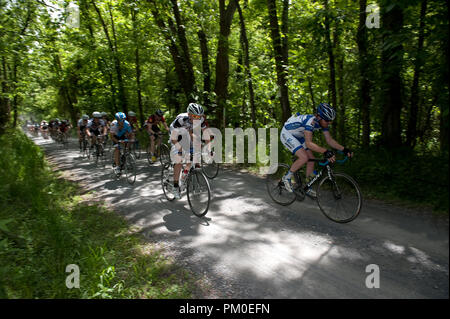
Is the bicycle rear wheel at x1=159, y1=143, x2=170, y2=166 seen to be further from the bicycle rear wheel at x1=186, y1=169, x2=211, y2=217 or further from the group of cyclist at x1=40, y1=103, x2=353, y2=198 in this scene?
the bicycle rear wheel at x1=186, y1=169, x2=211, y2=217

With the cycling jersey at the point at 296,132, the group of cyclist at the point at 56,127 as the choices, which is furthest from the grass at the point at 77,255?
the group of cyclist at the point at 56,127

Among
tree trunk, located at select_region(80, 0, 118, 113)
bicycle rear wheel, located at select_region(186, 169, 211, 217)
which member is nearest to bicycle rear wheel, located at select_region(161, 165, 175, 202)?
bicycle rear wheel, located at select_region(186, 169, 211, 217)

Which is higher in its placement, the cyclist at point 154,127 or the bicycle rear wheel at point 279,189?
the cyclist at point 154,127

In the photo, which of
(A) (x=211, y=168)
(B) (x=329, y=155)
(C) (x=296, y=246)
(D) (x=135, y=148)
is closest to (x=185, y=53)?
(D) (x=135, y=148)

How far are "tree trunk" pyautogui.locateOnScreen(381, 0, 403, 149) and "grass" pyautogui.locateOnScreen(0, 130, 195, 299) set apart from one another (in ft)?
17.3

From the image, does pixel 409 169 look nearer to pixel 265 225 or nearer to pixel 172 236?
pixel 265 225

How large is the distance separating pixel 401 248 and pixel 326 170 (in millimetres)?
1798

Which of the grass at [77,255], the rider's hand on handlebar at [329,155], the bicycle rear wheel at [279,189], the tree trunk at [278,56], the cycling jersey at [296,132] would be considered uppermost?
the tree trunk at [278,56]

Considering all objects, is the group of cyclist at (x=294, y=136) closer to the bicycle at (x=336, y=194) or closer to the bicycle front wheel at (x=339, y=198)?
the bicycle at (x=336, y=194)

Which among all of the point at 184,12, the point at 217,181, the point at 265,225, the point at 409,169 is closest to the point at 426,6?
the point at 409,169

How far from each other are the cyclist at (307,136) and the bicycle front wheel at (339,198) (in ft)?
1.05

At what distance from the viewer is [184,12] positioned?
42.5 ft

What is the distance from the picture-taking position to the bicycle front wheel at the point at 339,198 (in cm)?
471

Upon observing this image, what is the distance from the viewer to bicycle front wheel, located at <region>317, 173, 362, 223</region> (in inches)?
185
